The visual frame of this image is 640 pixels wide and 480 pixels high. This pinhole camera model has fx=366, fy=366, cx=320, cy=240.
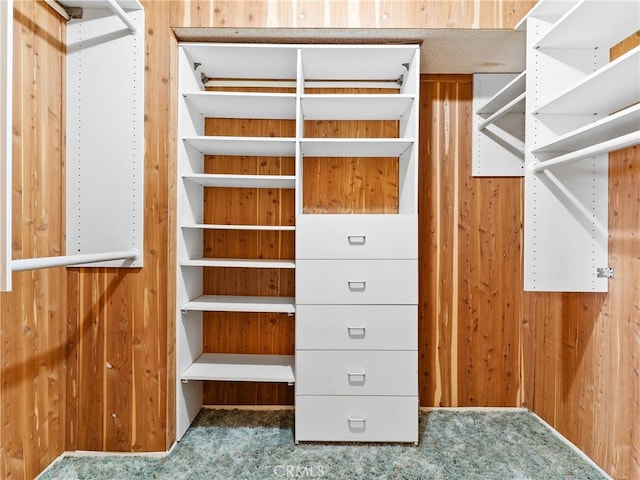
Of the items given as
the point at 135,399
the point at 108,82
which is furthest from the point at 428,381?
the point at 108,82

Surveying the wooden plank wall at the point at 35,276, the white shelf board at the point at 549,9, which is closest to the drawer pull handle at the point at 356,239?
the white shelf board at the point at 549,9

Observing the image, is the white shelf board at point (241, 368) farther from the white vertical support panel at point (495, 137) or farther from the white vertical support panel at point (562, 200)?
the white vertical support panel at point (495, 137)

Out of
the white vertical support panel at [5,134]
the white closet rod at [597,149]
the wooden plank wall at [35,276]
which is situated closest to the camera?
the white vertical support panel at [5,134]

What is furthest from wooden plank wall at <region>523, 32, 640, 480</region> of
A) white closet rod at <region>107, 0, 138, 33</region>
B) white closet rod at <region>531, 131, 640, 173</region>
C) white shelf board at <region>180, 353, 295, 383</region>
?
white closet rod at <region>107, 0, 138, 33</region>

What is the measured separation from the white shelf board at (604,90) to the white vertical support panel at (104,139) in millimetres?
1810

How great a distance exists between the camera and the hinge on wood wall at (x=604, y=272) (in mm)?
1598

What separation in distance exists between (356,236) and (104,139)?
129 centimetres

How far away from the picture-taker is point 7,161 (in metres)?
0.95

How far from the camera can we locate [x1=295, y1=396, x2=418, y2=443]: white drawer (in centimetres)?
183

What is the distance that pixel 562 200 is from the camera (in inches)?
62.7

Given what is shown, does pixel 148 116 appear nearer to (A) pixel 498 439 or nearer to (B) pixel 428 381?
(B) pixel 428 381

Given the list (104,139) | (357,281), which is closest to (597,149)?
(357,281)

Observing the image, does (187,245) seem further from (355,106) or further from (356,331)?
(355,106)

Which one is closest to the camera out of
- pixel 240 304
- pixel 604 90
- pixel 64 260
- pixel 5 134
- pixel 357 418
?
pixel 5 134
